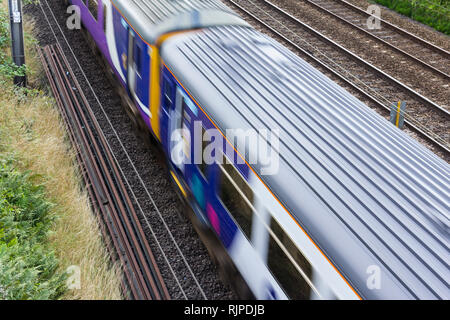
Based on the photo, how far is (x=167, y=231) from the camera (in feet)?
26.4

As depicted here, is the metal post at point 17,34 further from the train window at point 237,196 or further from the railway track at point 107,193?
the train window at point 237,196

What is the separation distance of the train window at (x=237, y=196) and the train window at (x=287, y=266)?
1.68 feet

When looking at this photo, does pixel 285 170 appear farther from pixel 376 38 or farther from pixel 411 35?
pixel 411 35

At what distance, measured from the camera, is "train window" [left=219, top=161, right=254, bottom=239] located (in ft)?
18.5

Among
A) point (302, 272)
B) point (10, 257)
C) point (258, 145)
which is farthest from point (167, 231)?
point (302, 272)

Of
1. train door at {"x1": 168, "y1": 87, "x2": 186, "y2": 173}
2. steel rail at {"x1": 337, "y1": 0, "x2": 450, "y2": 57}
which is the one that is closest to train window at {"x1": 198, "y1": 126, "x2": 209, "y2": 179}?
train door at {"x1": 168, "y1": 87, "x2": 186, "y2": 173}

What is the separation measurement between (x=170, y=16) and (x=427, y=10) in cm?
1209

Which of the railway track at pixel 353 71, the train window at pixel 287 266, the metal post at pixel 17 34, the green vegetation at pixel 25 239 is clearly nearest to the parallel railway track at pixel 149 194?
the green vegetation at pixel 25 239

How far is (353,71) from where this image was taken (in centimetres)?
1330

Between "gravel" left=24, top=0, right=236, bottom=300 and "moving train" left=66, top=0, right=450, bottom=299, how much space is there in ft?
1.66

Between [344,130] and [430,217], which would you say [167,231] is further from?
[430,217]

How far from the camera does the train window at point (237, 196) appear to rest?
564 cm
